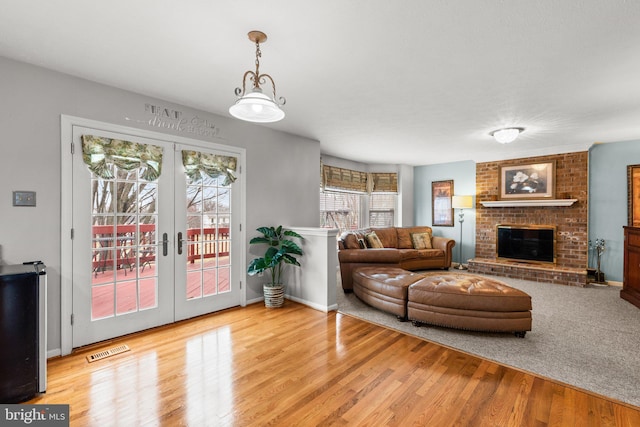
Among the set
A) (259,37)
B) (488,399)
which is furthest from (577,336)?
(259,37)

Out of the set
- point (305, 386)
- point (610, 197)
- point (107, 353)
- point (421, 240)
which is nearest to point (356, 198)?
point (421, 240)

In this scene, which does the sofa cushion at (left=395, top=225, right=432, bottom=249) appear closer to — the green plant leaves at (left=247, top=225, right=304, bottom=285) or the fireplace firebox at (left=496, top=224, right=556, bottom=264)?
the fireplace firebox at (left=496, top=224, right=556, bottom=264)

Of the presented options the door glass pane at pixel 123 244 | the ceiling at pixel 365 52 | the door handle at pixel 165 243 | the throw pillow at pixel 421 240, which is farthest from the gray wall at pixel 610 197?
the door glass pane at pixel 123 244

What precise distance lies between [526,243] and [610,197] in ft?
4.83

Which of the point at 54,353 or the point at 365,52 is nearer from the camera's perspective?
the point at 365,52

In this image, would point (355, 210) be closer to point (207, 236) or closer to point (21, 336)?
point (207, 236)

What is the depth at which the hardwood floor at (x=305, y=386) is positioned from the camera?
1.84m

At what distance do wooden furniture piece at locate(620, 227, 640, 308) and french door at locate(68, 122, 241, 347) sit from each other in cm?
542

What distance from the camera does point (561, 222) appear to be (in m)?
5.49

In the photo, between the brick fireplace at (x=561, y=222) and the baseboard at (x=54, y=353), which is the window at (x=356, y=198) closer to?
the brick fireplace at (x=561, y=222)

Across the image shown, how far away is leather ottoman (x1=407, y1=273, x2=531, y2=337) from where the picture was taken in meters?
2.95

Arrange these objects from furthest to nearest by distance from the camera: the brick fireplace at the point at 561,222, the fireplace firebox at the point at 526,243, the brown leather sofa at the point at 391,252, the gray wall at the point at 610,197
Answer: the fireplace firebox at the point at 526,243
the brick fireplace at the point at 561,222
the gray wall at the point at 610,197
the brown leather sofa at the point at 391,252

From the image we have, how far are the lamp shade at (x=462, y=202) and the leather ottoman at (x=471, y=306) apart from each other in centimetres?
336

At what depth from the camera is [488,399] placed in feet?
6.63
